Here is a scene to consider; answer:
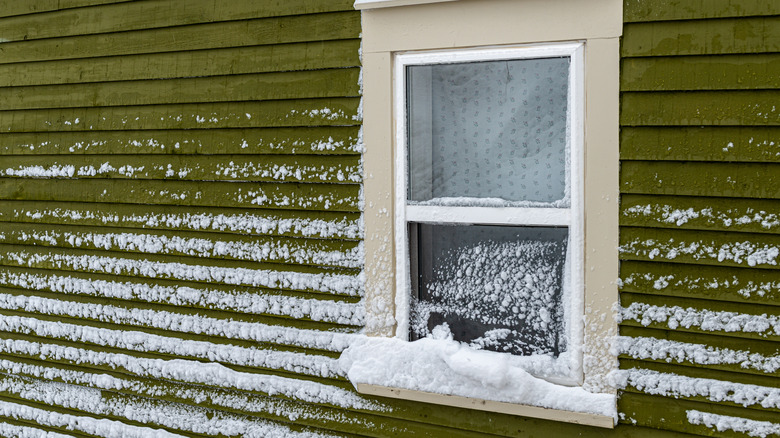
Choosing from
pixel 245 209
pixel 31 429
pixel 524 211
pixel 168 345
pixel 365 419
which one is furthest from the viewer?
pixel 31 429

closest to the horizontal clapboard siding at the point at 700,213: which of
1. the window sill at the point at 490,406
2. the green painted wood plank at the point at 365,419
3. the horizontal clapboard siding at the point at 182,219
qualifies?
the window sill at the point at 490,406

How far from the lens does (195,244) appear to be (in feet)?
11.2

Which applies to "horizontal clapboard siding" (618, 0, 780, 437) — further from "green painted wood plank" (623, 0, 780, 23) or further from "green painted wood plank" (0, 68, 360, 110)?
"green painted wood plank" (0, 68, 360, 110)

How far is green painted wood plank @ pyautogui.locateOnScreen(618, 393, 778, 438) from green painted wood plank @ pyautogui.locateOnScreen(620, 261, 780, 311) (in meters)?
0.38

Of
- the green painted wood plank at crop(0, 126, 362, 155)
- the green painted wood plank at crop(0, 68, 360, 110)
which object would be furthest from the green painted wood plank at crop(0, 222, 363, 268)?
the green painted wood plank at crop(0, 68, 360, 110)

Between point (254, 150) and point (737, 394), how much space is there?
2167 mm

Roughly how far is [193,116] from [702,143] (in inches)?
88.6

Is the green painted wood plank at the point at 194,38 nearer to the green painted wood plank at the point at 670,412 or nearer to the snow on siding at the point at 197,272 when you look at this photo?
the snow on siding at the point at 197,272

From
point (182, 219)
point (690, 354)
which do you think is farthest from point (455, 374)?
point (182, 219)

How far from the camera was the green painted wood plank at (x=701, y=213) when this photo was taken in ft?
7.37

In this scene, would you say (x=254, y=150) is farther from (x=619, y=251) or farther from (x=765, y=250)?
(x=765, y=250)

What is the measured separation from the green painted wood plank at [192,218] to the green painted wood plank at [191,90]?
524 millimetres

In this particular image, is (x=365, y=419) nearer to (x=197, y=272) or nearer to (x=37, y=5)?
(x=197, y=272)

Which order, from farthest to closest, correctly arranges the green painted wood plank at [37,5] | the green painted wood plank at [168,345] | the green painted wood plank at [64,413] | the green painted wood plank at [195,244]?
the green painted wood plank at [64,413] < the green painted wood plank at [37,5] < the green painted wood plank at [168,345] < the green painted wood plank at [195,244]
